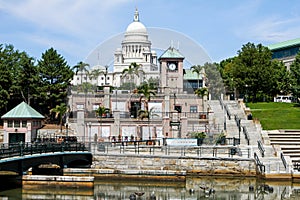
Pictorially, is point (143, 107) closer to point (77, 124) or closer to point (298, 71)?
point (77, 124)

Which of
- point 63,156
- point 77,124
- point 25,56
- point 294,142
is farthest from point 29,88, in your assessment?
point 294,142

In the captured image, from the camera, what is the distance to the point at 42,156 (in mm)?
40688

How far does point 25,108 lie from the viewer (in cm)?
5672

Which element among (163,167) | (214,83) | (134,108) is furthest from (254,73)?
(163,167)

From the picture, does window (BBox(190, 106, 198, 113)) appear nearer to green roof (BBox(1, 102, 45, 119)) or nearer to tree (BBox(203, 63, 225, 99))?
tree (BBox(203, 63, 225, 99))

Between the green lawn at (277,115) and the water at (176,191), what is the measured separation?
1955 centimetres

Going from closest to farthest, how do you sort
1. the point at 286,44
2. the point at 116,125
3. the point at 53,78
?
1. the point at 116,125
2. the point at 53,78
3. the point at 286,44

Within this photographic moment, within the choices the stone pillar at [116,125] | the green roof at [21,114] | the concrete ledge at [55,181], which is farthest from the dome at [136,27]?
the concrete ledge at [55,181]

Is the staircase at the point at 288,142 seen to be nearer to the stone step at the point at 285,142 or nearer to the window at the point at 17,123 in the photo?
the stone step at the point at 285,142

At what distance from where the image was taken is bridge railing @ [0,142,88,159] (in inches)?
1467

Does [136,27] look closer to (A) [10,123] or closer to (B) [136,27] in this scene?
(B) [136,27]

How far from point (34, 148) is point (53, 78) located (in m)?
38.0

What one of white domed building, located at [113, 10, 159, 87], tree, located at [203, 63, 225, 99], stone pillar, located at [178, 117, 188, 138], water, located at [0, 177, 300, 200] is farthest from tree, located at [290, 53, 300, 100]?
water, located at [0, 177, 300, 200]

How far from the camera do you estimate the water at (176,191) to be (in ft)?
124
